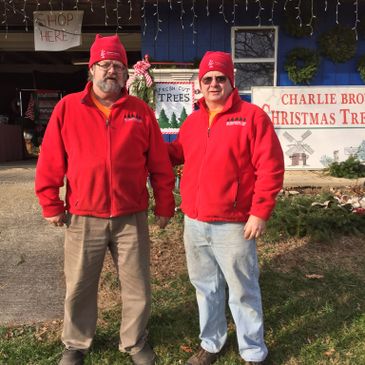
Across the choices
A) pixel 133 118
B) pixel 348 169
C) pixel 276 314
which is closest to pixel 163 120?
pixel 348 169

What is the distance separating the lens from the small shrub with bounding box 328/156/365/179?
6.82 meters

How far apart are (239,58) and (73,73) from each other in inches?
326

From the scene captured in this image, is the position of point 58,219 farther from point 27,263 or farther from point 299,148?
point 299,148

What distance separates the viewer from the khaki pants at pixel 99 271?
253 centimetres

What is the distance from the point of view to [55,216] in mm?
2551

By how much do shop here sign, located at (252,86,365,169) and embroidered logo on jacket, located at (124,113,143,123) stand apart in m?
4.77

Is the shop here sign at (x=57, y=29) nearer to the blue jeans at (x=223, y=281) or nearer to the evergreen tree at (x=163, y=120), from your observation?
the evergreen tree at (x=163, y=120)

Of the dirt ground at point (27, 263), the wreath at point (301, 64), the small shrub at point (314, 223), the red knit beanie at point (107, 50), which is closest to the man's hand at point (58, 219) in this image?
the red knit beanie at point (107, 50)

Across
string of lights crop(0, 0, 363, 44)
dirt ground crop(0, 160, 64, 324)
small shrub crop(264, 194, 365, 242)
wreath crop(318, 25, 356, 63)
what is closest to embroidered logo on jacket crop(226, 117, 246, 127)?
dirt ground crop(0, 160, 64, 324)

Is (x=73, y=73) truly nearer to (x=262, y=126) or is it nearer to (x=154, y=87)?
(x=154, y=87)

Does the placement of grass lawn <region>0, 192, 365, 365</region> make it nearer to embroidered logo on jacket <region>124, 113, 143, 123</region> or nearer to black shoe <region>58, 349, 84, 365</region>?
black shoe <region>58, 349, 84, 365</region>

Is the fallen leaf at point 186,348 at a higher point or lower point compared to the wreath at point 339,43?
lower

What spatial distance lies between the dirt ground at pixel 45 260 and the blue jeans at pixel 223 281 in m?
1.04

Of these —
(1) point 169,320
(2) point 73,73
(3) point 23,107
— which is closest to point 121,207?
(1) point 169,320
